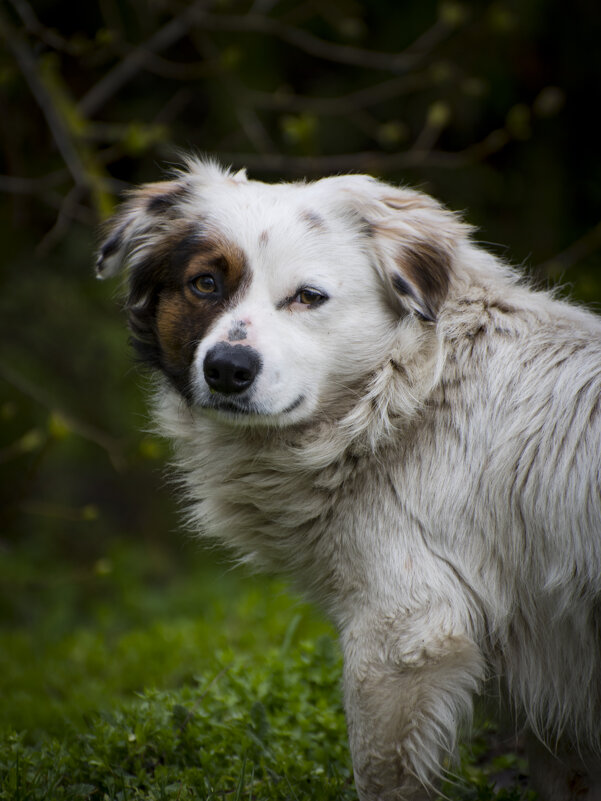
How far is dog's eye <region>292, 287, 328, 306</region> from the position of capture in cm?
283

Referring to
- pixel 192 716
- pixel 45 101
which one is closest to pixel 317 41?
pixel 45 101

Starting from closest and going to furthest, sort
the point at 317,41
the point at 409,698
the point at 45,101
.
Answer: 1. the point at 409,698
2. the point at 45,101
3. the point at 317,41

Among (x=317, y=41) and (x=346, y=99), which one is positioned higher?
(x=317, y=41)

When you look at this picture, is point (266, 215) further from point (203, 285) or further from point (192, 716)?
point (192, 716)

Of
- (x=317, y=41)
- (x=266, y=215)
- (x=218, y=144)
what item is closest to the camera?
(x=266, y=215)

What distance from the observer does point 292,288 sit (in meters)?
2.82

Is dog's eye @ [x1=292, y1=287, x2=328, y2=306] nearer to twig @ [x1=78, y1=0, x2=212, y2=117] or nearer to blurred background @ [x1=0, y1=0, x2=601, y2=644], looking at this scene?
blurred background @ [x1=0, y1=0, x2=601, y2=644]

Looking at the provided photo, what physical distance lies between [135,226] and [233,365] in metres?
0.93

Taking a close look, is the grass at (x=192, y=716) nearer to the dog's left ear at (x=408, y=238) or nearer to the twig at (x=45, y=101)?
the dog's left ear at (x=408, y=238)

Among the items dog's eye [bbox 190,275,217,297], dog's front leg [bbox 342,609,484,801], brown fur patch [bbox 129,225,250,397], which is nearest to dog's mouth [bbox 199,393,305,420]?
brown fur patch [bbox 129,225,250,397]

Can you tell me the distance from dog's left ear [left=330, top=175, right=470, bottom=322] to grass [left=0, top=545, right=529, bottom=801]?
1.31 metres

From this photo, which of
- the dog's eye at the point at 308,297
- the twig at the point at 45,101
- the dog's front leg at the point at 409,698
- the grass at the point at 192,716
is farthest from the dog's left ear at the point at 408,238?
the twig at the point at 45,101

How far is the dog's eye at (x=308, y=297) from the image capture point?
2.83 m

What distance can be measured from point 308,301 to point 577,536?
3.66 feet
